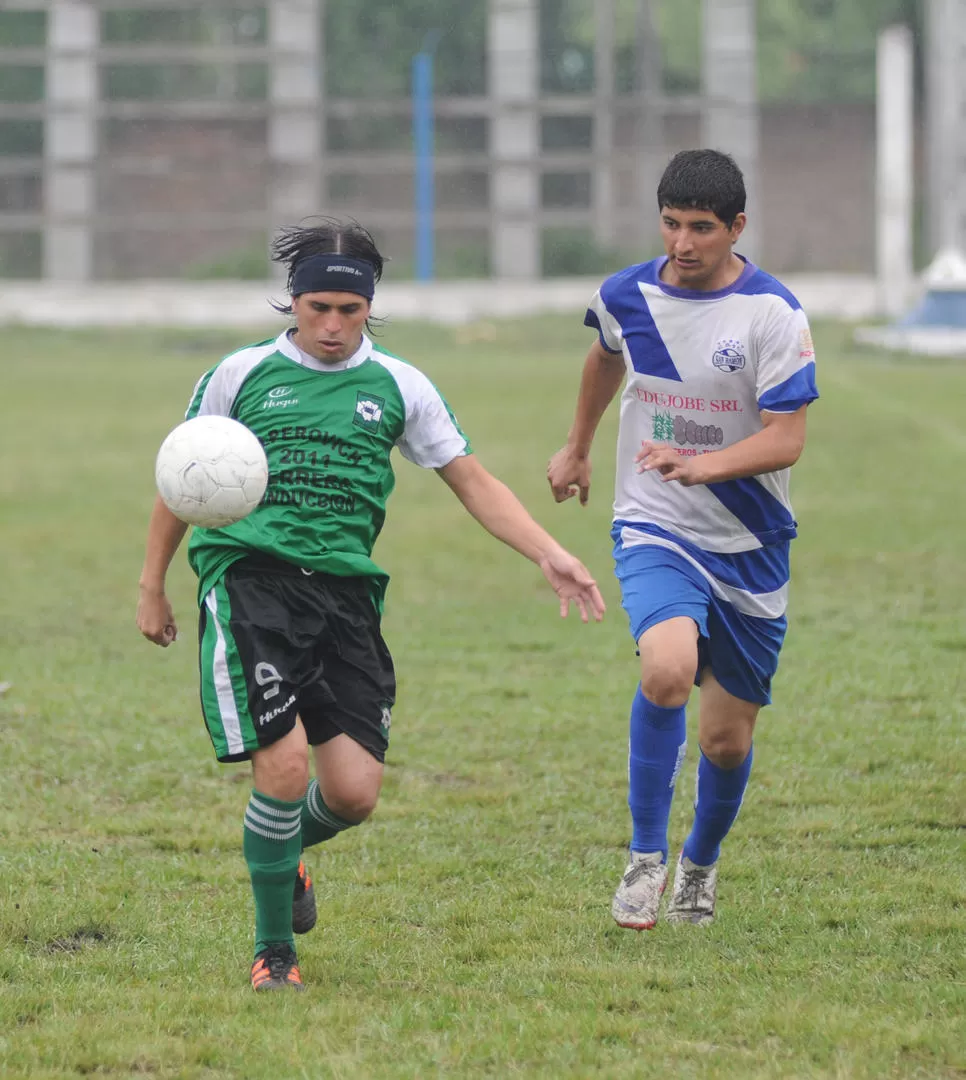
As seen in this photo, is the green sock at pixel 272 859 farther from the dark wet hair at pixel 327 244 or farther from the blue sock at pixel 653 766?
the dark wet hair at pixel 327 244

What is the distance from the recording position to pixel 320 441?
15.1 ft

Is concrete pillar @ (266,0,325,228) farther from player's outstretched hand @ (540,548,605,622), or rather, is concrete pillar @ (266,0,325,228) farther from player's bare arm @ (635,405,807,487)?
player's outstretched hand @ (540,548,605,622)

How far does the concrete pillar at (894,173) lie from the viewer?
30078mm

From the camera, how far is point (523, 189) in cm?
3366

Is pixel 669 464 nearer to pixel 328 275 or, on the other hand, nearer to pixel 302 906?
pixel 328 275

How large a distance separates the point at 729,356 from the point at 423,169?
29.1 meters

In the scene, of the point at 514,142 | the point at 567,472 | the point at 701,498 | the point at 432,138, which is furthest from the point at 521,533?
the point at 432,138

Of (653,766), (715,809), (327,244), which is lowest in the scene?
(715,809)

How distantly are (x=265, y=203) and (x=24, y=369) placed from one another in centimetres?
1298

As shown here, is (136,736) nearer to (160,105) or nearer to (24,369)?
(24,369)

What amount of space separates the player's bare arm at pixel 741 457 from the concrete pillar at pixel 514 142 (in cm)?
2913

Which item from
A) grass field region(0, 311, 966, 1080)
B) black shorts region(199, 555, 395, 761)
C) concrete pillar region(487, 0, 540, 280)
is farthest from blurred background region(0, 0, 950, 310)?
black shorts region(199, 555, 395, 761)

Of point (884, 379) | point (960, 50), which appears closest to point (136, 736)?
point (884, 379)

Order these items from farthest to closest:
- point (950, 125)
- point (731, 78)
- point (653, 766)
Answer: point (950, 125), point (731, 78), point (653, 766)
